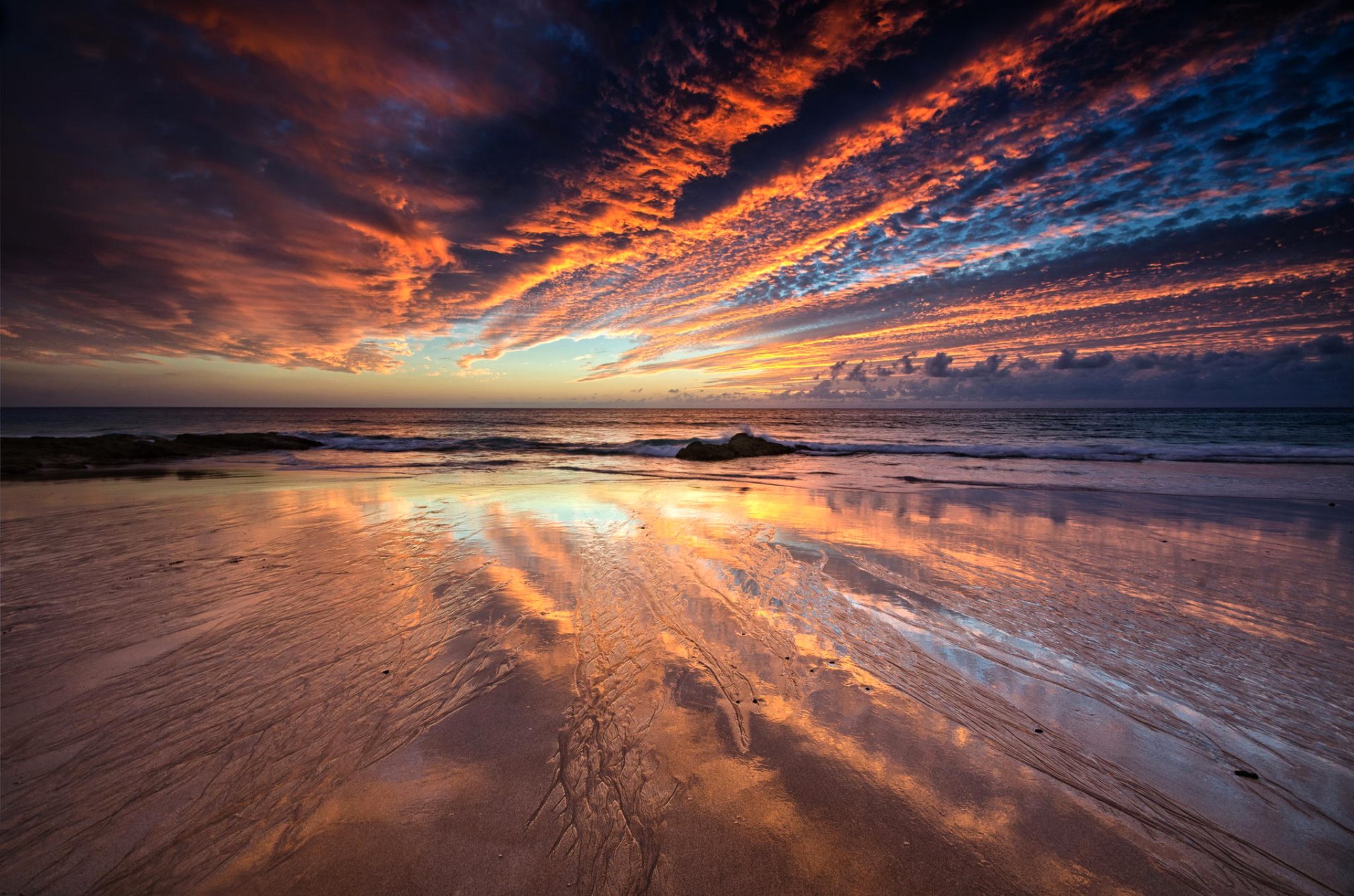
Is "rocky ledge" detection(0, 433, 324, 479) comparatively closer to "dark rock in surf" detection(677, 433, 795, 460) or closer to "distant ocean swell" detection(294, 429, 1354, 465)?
"distant ocean swell" detection(294, 429, 1354, 465)

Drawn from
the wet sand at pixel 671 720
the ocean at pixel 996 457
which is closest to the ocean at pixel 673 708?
the wet sand at pixel 671 720

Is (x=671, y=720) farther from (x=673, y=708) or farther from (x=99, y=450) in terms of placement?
(x=99, y=450)

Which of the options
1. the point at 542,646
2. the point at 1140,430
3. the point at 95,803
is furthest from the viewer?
the point at 1140,430

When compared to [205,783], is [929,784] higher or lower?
lower

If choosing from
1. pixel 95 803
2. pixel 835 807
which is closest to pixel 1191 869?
pixel 835 807

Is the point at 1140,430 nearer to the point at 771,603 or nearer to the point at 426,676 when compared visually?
the point at 771,603

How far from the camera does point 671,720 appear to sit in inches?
114

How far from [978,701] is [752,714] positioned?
1.44m

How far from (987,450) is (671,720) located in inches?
1082

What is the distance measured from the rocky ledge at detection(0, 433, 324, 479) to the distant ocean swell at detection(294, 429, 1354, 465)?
5.09 m

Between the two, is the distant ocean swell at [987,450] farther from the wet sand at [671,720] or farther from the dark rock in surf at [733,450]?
the wet sand at [671,720]

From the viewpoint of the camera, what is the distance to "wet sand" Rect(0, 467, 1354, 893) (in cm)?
201

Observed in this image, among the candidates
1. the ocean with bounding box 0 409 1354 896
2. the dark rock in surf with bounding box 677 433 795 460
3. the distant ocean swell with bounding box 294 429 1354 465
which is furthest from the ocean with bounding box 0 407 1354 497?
the ocean with bounding box 0 409 1354 896

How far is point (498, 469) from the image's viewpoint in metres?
16.8
